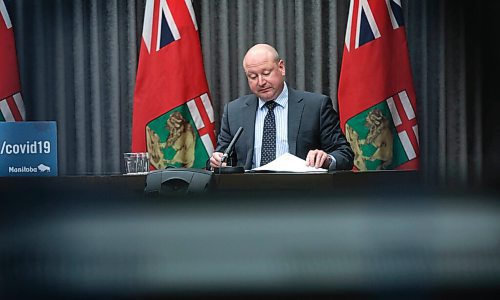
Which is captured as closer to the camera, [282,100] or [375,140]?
[282,100]

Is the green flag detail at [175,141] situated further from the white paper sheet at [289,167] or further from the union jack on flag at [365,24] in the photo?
the white paper sheet at [289,167]

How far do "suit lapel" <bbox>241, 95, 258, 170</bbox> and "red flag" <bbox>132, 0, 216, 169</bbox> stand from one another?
2.79 ft

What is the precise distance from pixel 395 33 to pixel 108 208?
4.05 meters

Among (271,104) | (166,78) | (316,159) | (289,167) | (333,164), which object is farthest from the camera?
(166,78)

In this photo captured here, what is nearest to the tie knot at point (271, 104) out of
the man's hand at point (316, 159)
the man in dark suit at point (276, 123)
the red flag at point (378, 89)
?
the man in dark suit at point (276, 123)

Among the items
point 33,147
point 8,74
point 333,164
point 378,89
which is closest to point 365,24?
point 378,89

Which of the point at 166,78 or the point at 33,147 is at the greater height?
the point at 166,78

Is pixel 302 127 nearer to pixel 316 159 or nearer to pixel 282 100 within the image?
pixel 282 100

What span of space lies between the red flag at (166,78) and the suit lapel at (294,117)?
99 cm

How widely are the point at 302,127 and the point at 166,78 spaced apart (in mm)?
1181

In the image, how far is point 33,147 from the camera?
2.02 m

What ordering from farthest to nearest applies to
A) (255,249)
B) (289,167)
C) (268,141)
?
(268,141)
(289,167)
(255,249)

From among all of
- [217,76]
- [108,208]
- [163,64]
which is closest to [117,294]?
[108,208]

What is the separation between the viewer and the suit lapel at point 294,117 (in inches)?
122
